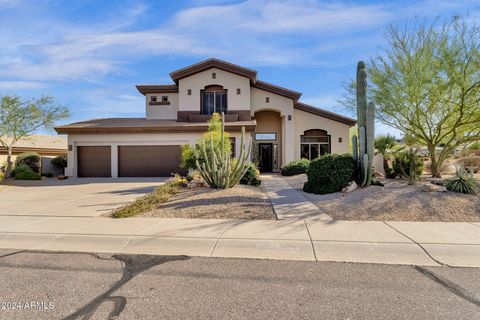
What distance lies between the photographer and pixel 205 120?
22.4 meters

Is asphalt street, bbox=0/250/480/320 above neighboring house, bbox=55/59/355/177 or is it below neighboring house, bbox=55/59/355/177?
below

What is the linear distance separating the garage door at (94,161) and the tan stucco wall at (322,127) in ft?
46.3

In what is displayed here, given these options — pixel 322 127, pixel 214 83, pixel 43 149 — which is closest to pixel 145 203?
pixel 214 83

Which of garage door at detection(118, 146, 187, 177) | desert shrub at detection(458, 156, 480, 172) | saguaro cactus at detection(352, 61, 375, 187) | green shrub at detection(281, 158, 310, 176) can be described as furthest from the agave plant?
garage door at detection(118, 146, 187, 177)

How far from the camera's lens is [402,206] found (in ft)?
26.7

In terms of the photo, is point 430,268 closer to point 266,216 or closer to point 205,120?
point 266,216

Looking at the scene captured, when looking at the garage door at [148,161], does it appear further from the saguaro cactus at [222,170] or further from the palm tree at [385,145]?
the palm tree at [385,145]

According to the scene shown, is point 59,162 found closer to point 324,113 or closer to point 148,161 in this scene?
point 148,161

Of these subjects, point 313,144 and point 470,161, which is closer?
point 470,161

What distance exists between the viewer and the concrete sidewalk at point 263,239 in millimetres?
5082

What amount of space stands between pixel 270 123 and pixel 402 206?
1753 centimetres

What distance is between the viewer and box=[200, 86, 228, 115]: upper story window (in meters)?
23.1

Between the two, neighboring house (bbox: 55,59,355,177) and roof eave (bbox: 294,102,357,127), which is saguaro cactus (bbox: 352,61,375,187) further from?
roof eave (bbox: 294,102,357,127)

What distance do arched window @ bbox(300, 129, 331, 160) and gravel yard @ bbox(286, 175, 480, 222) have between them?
14.5 metres
